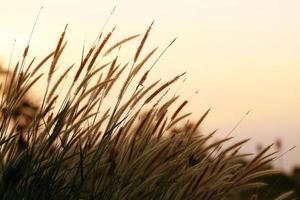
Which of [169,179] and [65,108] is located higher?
[65,108]

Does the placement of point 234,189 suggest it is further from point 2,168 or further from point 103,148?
point 2,168

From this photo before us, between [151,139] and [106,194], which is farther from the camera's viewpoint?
[151,139]

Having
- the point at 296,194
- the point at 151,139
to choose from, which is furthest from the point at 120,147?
the point at 296,194

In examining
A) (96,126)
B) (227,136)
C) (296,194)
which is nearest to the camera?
(96,126)

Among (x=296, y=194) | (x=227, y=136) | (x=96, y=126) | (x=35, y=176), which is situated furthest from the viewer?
(x=296, y=194)

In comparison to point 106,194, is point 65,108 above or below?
above

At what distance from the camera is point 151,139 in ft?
12.5

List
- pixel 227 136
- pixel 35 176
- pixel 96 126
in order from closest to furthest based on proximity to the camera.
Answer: pixel 35 176
pixel 96 126
pixel 227 136

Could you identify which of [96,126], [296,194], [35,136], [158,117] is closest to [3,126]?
[35,136]

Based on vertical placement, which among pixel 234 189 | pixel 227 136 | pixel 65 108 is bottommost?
pixel 234 189

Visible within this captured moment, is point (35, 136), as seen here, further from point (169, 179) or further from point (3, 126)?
point (169, 179)

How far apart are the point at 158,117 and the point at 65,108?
567 millimetres

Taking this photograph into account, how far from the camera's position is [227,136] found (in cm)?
376

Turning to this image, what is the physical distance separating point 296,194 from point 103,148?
7385 mm
